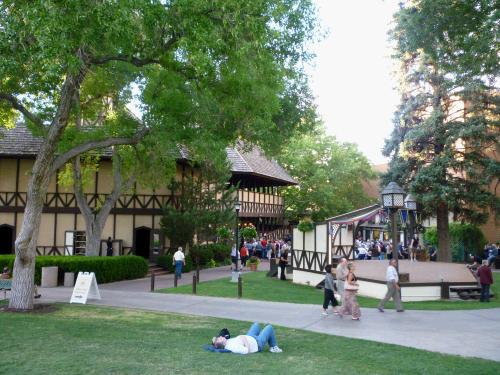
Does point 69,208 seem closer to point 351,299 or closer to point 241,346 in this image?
point 351,299

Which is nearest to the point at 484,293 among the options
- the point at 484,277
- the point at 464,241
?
the point at 484,277

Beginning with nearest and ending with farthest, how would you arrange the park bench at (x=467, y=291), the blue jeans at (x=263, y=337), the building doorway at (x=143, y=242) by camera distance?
the blue jeans at (x=263, y=337) → the park bench at (x=467, y=291) → the building doorway at (x=143, y=242)

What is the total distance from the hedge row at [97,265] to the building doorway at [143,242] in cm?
639

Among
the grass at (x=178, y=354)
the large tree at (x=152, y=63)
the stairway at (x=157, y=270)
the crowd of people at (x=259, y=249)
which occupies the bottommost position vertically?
the grass at (x=178, y=354)

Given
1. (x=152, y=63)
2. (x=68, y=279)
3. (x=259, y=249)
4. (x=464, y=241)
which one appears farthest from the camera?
(x=259, y=249)

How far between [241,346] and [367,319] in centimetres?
526

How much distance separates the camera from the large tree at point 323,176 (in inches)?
2029

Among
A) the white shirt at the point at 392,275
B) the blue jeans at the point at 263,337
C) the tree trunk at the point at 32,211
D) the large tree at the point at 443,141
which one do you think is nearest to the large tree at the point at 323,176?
the large tree at the point at 443,141

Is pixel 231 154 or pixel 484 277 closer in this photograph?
pixel 484 277

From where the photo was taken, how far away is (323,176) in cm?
5178

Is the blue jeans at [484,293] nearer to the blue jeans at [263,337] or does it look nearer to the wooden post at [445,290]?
the wooden post at [445,290]

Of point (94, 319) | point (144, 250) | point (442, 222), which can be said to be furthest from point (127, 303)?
point (442, 222)

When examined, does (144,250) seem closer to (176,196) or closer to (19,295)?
(176,196)

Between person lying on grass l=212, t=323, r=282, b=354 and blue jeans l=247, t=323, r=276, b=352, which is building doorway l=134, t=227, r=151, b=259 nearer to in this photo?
blue jeans l=247, t=323, r=276, b=352
